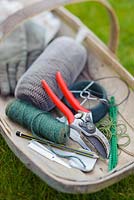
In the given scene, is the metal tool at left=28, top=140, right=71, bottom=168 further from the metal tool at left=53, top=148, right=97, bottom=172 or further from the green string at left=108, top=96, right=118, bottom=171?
the green string at left=108, top=96, right=118, bottom=171

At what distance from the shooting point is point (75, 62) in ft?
6.31

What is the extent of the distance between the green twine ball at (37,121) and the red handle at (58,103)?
0.12 ft

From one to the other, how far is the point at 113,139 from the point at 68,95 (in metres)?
0.20

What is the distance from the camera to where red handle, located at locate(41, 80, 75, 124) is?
166cm

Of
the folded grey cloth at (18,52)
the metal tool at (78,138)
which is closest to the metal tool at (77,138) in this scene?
the metal tool at (78,138)

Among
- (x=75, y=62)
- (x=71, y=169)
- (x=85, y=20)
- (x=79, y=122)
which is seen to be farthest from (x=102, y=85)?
(x=85, y=20)

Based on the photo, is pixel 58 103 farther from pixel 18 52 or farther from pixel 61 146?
pixel 18 52

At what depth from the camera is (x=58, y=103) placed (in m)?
1.70

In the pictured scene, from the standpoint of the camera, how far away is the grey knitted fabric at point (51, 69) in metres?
1.74

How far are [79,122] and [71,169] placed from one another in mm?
154

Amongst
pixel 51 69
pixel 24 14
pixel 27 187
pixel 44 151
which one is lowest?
pixel 27 187

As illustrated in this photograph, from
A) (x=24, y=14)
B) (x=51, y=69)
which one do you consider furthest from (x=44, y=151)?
(x=24, y=14)

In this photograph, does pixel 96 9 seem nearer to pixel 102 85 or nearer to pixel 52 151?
pixel 102 85

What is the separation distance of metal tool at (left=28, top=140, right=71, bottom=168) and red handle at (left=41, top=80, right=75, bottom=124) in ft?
0.37
